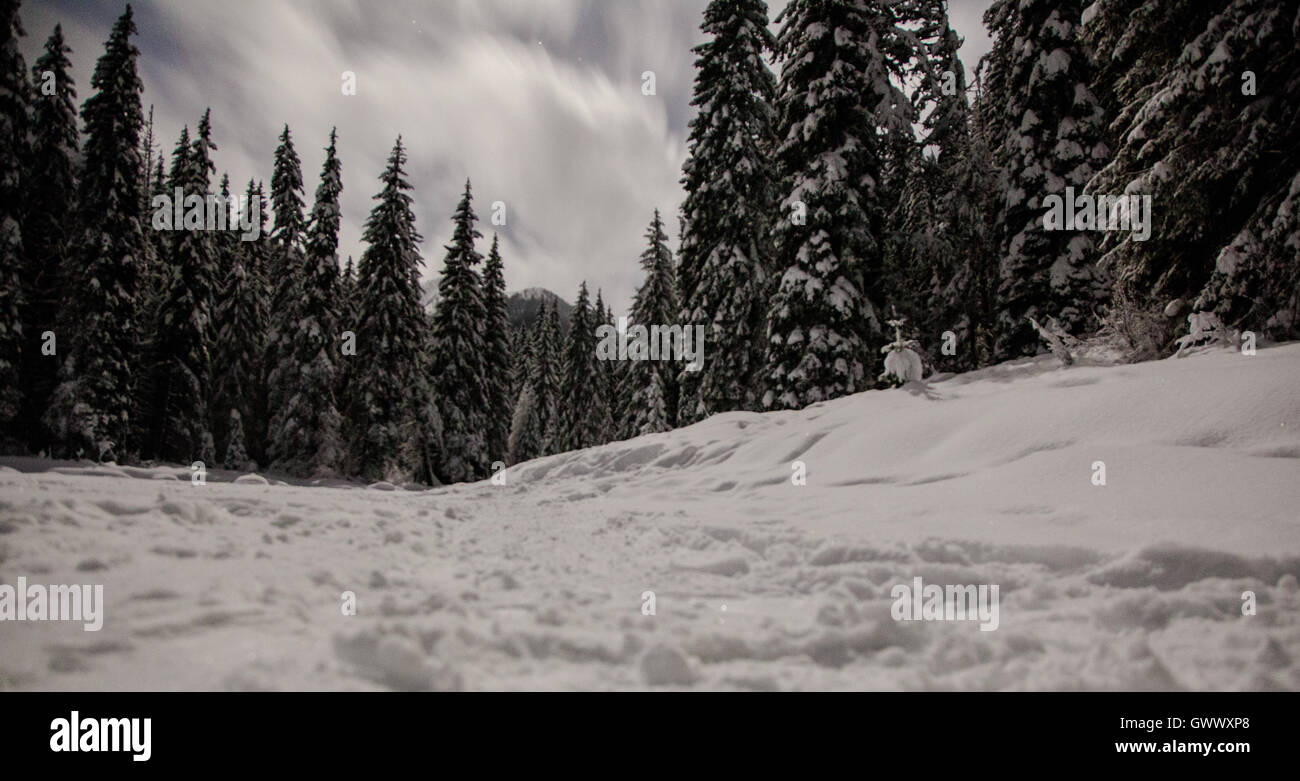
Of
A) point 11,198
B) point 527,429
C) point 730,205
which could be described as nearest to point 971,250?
point 730,205

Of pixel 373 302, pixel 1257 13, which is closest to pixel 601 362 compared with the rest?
pixel 373 302

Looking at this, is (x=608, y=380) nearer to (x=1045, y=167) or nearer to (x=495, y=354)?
(x=495, y=354)

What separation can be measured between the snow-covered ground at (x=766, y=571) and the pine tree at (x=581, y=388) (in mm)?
33501

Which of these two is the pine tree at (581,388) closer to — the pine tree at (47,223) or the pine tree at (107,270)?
the pine tree at (107,270)

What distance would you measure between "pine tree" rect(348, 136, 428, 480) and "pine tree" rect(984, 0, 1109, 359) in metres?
23.1

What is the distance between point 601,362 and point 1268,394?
3956 cm

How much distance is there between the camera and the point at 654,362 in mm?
23328

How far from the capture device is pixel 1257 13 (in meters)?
7.01

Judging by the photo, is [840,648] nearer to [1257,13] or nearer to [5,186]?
[1257,13]

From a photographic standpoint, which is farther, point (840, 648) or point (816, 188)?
point (816, 188)

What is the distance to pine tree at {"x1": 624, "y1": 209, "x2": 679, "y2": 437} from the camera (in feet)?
74.6

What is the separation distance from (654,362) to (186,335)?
74.3 feet
